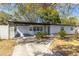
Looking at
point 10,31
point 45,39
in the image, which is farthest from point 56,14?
point 10,31

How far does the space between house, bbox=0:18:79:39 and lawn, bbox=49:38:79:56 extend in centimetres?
11

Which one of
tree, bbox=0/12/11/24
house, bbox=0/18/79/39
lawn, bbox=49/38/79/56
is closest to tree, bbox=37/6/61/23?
house, bbox=0/18/79/39

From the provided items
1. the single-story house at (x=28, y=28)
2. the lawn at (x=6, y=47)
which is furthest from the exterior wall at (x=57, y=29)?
the lawn at (x=6, y=47)

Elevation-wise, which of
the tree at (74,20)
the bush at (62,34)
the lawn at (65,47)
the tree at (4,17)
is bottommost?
the lawn at (65,47)

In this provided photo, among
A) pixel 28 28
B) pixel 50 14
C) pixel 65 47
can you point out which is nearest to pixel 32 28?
pixel 28 28

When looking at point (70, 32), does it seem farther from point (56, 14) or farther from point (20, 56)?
point (20, 56)

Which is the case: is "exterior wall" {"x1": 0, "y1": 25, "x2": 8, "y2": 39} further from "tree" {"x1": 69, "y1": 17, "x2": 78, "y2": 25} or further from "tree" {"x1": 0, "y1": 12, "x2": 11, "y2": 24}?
"tree" {"x1": 69, "y1": 17, "x2": 78, "y2": 25}

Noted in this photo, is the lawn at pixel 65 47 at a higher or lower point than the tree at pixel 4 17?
lower

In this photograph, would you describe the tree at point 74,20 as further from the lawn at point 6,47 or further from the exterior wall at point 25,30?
the lawn at point 6,47

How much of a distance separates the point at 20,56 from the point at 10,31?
0.28 m

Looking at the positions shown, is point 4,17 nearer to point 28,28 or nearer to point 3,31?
point 3,31

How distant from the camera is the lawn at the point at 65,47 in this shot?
2.94 metres

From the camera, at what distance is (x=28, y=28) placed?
2.94 metres

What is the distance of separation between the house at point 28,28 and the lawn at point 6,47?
5 centimetres
